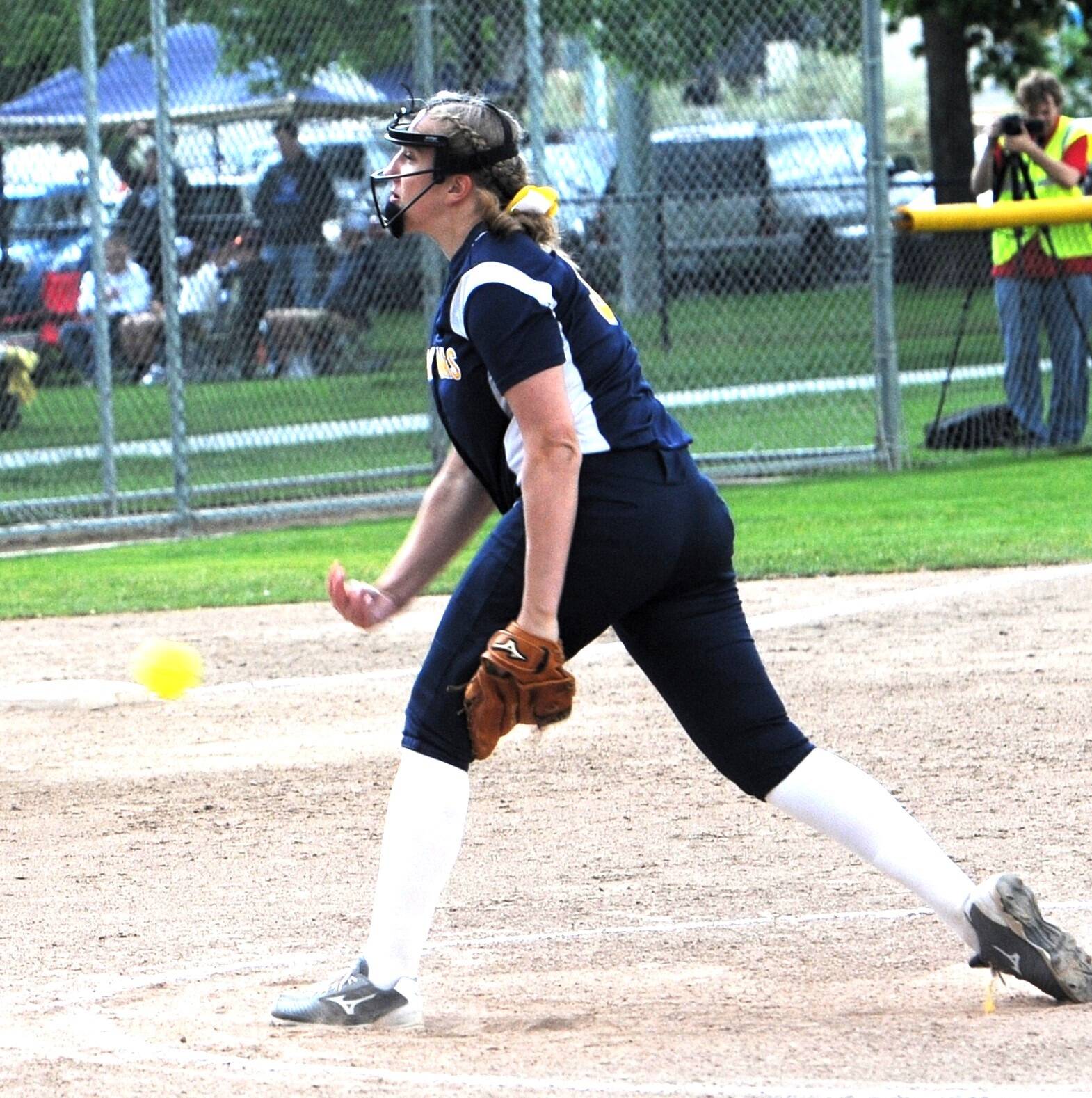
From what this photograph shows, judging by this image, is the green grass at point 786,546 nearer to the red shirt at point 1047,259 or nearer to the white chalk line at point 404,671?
the white chalk line at point 404,671

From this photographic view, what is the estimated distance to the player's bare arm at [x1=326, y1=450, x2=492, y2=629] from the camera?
4465 millimetres

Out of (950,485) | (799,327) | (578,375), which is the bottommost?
(950,485)

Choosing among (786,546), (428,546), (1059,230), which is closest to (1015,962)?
(428,546)

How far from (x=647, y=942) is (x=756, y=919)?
30cm

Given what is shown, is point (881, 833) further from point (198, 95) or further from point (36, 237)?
point (198, 95)

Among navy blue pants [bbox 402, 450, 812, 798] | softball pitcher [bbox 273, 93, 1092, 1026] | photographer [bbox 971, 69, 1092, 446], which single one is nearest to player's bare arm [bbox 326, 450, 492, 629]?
softball pitcher [bbox 273, 93, 1092, 1026]

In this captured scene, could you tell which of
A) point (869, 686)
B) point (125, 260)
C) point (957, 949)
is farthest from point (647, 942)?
point (125, 260)

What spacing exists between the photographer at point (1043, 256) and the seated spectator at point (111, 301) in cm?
516

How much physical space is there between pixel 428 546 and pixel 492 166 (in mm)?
798

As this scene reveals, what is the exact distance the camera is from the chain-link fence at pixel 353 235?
486 inches

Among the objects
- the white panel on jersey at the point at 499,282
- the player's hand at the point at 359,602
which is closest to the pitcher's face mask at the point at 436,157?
the white panel on jersey at the point at 499,282

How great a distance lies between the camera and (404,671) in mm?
8531

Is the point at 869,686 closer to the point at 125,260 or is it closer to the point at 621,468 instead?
the point at 621,468

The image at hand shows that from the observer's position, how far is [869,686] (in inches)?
307
